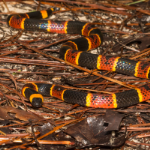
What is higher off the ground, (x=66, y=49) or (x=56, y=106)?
(x=66, y=49)

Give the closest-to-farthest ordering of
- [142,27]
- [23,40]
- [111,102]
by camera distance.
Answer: [111,102] → [23,40] → [142,27]

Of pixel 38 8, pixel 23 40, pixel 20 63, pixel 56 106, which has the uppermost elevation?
pixel 38 8

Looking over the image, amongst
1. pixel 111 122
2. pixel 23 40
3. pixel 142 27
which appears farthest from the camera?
pixel 142 27

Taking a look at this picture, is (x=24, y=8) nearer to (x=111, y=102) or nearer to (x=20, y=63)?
(x=20, y=63)

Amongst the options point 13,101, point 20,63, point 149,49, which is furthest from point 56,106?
point 149,49

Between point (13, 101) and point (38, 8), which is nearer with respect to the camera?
point (13, 101)

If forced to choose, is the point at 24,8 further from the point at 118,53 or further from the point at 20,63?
the point at 118,53
